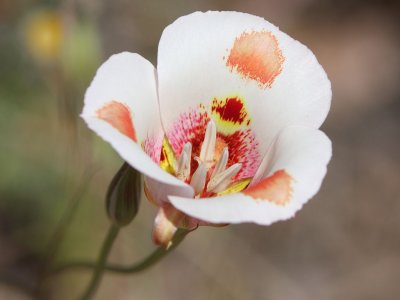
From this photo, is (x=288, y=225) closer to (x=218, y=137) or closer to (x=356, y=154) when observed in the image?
(x=356, y=154)

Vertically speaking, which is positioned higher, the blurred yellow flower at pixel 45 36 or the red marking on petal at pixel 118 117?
the red marking on petal at pixel 118 117

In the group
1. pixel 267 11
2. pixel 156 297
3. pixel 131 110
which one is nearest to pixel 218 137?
pixel 131 110

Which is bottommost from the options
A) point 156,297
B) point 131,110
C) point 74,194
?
point 156,297

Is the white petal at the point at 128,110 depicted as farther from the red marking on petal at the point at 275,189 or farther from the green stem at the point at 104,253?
the green stem at the point at 104,253

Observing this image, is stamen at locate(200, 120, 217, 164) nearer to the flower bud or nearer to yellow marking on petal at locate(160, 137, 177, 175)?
yellow marking on petal at locate(160, 137, 177, 175)

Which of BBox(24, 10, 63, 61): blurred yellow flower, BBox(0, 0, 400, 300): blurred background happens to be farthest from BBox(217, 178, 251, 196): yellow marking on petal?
BBox(24, 10, 63, 61): blurred yellow flower

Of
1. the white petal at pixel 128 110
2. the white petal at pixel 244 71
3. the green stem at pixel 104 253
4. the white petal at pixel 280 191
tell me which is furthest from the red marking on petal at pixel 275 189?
the green stem at pixel 104 253
